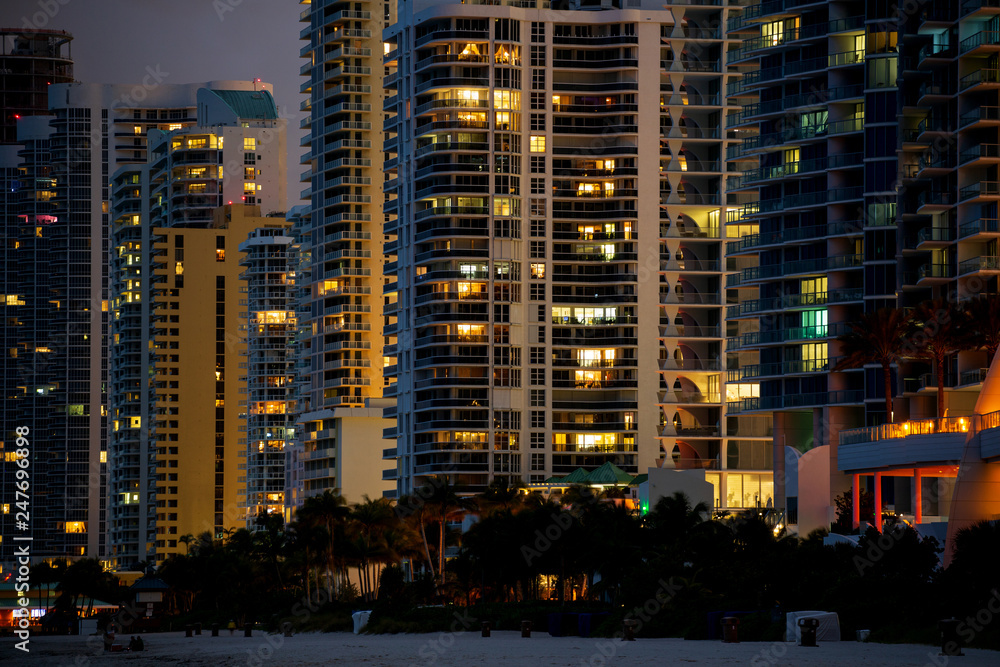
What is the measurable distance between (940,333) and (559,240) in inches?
2856

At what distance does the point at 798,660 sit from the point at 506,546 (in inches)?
2434

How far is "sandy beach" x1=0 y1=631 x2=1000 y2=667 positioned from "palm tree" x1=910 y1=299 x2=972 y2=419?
34767 mm

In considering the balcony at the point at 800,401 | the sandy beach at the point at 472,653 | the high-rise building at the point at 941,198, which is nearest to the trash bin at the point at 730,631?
the sandy beach at the point at 472,653

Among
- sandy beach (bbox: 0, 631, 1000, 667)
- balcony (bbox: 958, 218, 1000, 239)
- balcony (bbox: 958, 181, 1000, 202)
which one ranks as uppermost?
Answer: balcony (bbox: 958, 181, 1000, 202)

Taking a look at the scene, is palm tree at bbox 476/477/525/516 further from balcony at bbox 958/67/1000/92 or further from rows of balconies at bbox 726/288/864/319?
balcony at bbox 958/67/1000/92

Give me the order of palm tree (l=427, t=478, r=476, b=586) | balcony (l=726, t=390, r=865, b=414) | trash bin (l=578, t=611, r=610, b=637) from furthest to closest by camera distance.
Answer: palm tree (l=427, t=478, r=476, b=586) → balcony (l=726, t=390, r=865, b=414) → trash bin (l=578, t=611, r=610, b=637)

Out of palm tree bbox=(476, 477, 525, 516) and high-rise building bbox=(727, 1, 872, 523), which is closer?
high-rise building bbox=(727, 1, 872, 523)

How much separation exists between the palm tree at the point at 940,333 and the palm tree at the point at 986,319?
618mm

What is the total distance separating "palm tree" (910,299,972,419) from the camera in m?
100

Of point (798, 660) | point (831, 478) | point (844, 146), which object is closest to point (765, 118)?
point (844, 146)

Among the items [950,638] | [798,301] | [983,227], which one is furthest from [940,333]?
[950,638]

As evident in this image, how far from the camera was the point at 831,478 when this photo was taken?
117 metres

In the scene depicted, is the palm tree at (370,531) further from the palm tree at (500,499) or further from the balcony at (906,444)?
the balcony at (906,444)

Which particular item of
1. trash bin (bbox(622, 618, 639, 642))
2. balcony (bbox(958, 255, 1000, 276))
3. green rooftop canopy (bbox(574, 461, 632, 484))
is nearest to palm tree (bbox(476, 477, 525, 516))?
green rooftop canopy (bbox(574, 461, 632, 484))
